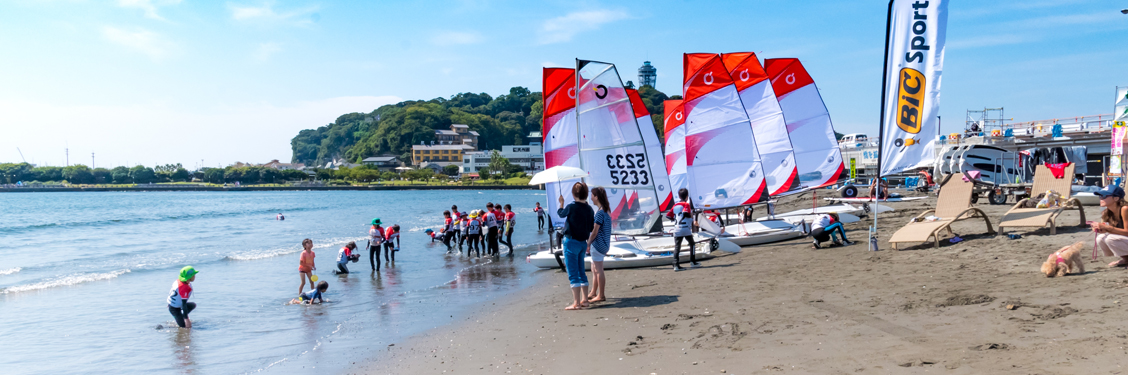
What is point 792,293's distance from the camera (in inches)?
295

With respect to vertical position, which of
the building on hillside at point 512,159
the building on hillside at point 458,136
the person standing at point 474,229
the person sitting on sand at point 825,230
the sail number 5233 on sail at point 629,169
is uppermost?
the building on hillside at point 458,136

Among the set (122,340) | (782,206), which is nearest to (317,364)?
(122,340)

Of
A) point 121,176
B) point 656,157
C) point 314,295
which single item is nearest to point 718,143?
point 656,157

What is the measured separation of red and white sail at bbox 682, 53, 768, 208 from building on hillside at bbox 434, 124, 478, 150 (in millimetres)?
144131

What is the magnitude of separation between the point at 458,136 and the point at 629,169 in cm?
15521

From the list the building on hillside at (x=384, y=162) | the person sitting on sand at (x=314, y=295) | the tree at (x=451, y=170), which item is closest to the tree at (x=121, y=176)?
the building on hillside at (x=384, y=162)

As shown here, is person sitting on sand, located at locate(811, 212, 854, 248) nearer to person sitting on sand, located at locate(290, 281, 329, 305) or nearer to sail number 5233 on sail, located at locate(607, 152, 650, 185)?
sail number 5233 on sail, located at locate(607, 152, 650, 185)

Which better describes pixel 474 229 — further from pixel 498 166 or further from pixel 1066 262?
pixel 498 166

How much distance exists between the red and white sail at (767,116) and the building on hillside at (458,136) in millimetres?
142840

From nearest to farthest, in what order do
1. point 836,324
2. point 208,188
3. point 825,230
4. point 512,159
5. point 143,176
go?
point 836,324, point 825,230, point 208,188, point 143,176, point 512,159

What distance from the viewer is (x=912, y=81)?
813 centimetres

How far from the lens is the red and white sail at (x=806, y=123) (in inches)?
765

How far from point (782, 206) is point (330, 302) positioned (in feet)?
85.7

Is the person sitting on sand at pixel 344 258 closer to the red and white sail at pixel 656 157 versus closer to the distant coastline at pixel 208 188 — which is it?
the red and white sail at pixel 656 157
